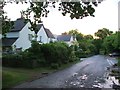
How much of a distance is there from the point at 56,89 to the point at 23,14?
17.2 ft

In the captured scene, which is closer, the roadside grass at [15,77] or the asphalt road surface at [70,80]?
the asphalt road surface at [70,80]

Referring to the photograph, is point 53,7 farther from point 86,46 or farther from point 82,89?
point 86,46

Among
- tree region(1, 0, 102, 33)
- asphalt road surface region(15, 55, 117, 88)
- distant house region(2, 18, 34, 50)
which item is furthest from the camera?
distant house region(2, 18, 34, 50)

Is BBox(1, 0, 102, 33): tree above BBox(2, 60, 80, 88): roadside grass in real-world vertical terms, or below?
above

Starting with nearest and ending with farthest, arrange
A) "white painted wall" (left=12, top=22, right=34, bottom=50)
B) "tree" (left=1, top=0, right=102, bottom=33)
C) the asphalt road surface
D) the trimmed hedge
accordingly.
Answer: "tree" (left=1, top=0, right=102, bottom=33) < the asphalt road surface < the trimmed hedge < "white painted wall" (left=12, top=22, right=34, bottom=50)

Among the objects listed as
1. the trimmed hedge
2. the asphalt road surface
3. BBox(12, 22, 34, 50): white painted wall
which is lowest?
the asphalt road surface

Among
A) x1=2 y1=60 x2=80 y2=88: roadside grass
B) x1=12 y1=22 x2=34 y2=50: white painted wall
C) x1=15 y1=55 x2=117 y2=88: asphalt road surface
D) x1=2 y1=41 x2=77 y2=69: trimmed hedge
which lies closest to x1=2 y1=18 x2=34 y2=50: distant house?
x1=12 y1=22 x2=34 y2=50: white painted wall

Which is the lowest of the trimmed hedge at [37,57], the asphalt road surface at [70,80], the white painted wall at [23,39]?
the asphalt road surface at [70,80]

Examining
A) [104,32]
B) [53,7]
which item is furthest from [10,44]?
[104,32]

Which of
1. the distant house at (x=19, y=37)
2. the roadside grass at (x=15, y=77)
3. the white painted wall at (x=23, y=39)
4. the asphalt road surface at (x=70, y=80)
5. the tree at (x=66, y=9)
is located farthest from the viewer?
the white painted wall at (x=23, y=39)

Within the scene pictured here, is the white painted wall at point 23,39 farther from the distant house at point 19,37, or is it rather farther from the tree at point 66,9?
the tree at point 66,9

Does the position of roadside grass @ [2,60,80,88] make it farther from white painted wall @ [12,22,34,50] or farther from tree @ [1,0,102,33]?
white painted wall @ [12,22,34,50]

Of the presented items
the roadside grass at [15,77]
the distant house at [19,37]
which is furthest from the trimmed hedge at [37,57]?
the distant house at [19,37]

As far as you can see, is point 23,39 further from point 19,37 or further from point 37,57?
point 37,57
